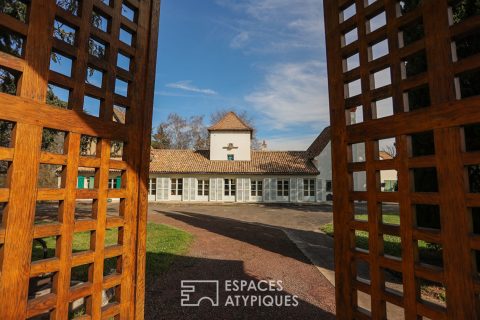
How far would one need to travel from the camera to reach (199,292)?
5422mm

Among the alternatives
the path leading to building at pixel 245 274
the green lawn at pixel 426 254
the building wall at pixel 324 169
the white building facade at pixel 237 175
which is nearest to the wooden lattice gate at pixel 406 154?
the green lawn at pixel 426 254

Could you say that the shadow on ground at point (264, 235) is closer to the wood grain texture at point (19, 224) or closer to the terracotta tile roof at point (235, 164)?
the wood grain texture at point (19, 224)

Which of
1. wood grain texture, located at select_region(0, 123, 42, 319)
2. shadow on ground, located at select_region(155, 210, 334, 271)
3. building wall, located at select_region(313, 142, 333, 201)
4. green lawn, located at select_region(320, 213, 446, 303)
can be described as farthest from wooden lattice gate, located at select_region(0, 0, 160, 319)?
building wall, located at select_region(313, 142, 333, 201)

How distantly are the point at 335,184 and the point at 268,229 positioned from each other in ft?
36.6

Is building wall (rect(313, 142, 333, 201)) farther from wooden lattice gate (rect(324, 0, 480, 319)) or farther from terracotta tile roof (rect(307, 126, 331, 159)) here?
wooden lattice gate (rect(324, 0, 480, 319))

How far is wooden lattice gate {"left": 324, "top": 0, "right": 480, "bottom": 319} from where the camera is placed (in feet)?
5.56

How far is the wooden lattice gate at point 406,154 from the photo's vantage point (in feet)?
5.56

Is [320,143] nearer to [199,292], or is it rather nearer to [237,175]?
[237,175]

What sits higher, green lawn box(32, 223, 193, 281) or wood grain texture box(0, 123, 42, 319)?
wood grain texture box(0, 123, 42, 319)

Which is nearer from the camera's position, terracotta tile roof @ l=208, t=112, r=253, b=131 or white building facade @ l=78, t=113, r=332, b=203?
white building facade @ l=78, t=113, r=332, b=203

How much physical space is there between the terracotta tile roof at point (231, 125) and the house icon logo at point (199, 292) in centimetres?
2502

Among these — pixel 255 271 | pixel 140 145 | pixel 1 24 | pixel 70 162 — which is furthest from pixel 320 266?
pixel 1 24

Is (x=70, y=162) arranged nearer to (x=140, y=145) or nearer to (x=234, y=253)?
(x=140, y=145)

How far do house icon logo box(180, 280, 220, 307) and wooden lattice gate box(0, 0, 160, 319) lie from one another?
2.67 meters
